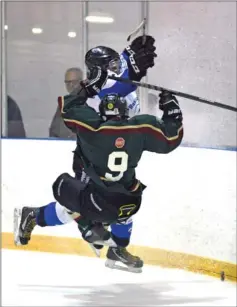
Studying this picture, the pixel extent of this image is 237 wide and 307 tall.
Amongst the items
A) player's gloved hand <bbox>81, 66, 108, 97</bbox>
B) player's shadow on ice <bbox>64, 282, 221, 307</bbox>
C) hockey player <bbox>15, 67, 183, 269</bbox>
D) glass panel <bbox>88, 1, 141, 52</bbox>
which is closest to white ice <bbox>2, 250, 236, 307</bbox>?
player's shadow on ice <bbox>64, 282, 221, 307</bbox>

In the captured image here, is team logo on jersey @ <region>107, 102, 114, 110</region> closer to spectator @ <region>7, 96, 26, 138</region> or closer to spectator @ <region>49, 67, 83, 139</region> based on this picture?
spectator @ <region>49, 67, 83, 139</region>

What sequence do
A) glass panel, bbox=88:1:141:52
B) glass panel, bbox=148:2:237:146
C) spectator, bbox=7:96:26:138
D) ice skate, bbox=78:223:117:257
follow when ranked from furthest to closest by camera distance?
spectator, bbox=7:96:26:138 → glass panel, bbox=88:1:141:52 → glass panel, bbox=148:2:237:146 → ice skate, bbox=78:223:117:257

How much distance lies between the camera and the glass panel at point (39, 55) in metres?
5.08

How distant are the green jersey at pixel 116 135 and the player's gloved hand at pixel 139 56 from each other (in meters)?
0.19

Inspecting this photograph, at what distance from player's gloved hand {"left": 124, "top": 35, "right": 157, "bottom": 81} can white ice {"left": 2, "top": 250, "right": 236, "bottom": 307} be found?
1.11 meters

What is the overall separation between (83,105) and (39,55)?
2119 mm

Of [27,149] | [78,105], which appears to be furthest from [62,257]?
[78,105]

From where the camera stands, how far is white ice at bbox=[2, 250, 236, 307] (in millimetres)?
3627

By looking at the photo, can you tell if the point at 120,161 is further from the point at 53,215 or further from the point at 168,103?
the point at 53,215

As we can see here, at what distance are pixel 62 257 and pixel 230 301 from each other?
4.15ft

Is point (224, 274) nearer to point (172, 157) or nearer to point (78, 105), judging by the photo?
point (172, 157)

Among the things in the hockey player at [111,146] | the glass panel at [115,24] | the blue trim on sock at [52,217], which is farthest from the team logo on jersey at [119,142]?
the glass panel at [115,24]

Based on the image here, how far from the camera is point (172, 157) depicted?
4414mm

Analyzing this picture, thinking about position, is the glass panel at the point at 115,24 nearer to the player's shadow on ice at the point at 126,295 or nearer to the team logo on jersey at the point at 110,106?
the player's shadow on ice at the point at 126,295
